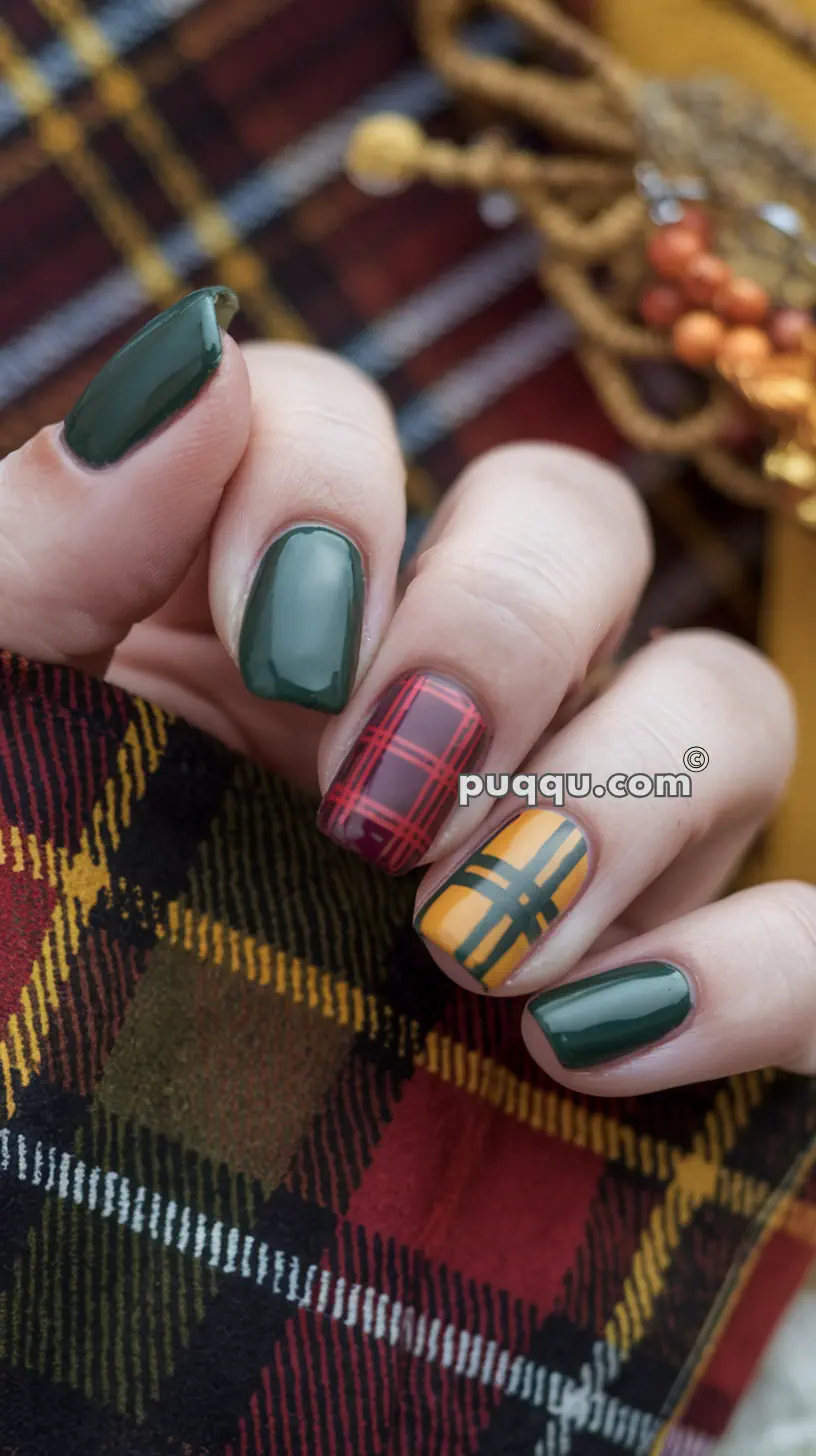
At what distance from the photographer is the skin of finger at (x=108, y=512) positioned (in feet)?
1.10

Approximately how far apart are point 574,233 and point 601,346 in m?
0.06

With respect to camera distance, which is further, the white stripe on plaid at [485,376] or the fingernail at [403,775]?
the white stripe on plaid at [485,376]

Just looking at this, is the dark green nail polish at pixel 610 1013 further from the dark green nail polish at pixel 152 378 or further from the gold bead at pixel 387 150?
the gold bead at pixel 387 150

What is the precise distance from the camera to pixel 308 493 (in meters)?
0.36

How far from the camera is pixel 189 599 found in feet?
1.43

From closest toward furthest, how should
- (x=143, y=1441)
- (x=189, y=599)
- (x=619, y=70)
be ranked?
1. (x=143, y=1441)
2. (x=189, y=599)
3. (x=619, y=70)

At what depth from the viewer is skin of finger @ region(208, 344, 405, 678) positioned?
0.35 m

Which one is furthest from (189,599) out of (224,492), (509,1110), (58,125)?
(58,125)

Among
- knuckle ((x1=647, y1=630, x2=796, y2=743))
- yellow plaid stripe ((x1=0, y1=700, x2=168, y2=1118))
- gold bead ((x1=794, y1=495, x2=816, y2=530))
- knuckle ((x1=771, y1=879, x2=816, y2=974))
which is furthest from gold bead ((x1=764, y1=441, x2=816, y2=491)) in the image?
yellow plaid stripe ((x1=0, y1=700, x2=168, y2=1118))

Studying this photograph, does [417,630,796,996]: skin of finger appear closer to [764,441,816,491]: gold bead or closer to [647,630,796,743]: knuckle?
[647,630,796,743]: knuckle

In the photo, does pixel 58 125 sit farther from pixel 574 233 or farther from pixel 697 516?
pixel 697 516

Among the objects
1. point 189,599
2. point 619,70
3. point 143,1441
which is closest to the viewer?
point 143,1441

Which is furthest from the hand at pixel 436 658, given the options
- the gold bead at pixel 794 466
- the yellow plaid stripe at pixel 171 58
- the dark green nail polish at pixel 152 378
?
the yellow plaid stripe at pixel 171 58

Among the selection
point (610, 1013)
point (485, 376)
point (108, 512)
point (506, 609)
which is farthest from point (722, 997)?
point (485, 376)
